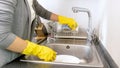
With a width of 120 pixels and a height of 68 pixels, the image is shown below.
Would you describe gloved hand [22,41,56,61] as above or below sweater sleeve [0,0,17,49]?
below

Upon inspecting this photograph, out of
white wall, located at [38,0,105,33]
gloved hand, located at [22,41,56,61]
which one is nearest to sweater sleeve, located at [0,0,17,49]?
gloved hand, located at [22,41,56,61]

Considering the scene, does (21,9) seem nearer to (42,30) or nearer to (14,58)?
(14,58)

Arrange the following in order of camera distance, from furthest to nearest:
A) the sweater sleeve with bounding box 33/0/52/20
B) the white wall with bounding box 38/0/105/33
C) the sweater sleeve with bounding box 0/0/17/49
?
the white wall with bounding box 38/0/105/33 < the sweater sleeve with bounding box 33/0/52/20 < the sweater sleeve with bounding box 0/0/17/49

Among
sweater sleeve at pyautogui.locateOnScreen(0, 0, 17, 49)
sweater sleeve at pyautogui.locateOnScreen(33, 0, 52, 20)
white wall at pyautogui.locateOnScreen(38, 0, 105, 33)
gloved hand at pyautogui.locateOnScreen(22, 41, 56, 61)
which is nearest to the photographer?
sweater sleeve at pyautogui.locateOnScreen(0, 0, 17, 49)

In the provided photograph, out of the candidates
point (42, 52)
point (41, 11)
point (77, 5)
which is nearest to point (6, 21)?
point (42, 52)

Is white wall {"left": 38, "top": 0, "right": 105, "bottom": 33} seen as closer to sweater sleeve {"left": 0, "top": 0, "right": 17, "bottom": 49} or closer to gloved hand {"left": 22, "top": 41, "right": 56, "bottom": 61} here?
gloved hand {"left": 22, "top": 41, "right": 56, "bottom": 61}

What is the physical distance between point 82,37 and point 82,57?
301 millimetres

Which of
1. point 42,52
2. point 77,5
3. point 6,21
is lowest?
point 42,52

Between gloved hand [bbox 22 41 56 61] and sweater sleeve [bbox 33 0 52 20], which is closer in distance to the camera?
gloved hand [bbox 22 41 56 61]

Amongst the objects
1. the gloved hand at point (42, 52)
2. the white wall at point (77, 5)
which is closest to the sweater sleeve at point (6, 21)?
the gloved hand at point (42, 52)

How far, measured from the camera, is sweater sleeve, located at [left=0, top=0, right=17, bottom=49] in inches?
30.7

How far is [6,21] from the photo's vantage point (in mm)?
799

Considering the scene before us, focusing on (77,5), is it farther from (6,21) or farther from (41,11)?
(6,21)

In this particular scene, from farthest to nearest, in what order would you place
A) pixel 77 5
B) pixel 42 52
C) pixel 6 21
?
1. pixel 77 5
2. pixel 42 52
3. pixel 6 21
